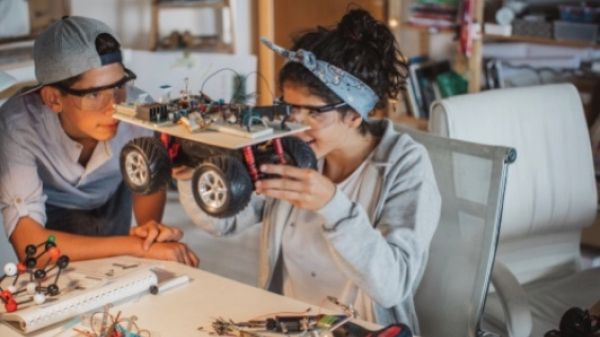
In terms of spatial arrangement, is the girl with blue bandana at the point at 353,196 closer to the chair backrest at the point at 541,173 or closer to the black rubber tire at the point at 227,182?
the black rubber tire at the point at 227,182

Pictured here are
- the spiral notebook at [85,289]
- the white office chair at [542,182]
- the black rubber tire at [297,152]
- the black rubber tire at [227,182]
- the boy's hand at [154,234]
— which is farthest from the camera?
the white office chair at [542,182]

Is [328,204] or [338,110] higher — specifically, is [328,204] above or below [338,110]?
below

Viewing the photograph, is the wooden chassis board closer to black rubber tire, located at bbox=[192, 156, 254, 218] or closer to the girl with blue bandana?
black rubber tire, located at bbox=[192, 156, 254, 218]

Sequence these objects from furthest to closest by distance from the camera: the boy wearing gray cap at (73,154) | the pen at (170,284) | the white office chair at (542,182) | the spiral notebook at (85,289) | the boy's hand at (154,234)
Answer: the white office chair at (542,182)
the boy's hand at (154,234)
the boy wearing gray cap at (73,154)
the pen at (170,284)
the spiral notebook at (85,289)

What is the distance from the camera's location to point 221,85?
3.81m

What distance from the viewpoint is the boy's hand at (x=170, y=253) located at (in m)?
1.84

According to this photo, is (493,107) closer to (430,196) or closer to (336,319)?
(430,196)

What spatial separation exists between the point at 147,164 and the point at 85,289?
1.25 ft

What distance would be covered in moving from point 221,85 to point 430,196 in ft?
7.40

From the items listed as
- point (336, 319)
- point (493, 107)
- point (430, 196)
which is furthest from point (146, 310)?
point (493, 107)

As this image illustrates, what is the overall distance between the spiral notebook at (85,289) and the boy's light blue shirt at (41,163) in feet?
0.75

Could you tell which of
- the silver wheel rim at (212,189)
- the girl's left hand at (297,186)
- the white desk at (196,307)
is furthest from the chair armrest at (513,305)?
the silver wheel rim at (212,189)

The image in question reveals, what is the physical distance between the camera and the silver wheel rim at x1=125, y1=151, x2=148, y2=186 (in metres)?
1.41

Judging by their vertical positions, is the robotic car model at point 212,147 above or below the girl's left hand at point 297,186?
above
